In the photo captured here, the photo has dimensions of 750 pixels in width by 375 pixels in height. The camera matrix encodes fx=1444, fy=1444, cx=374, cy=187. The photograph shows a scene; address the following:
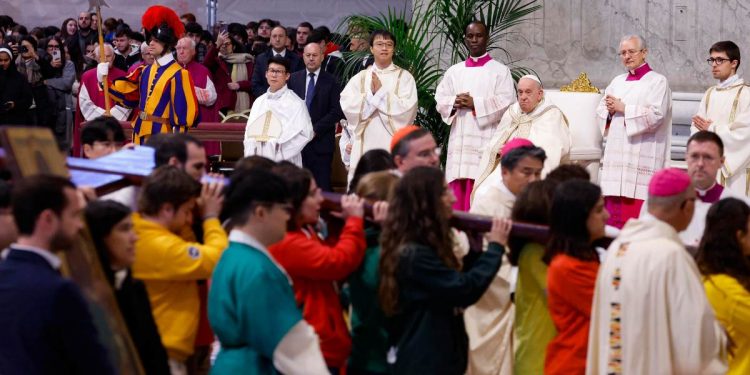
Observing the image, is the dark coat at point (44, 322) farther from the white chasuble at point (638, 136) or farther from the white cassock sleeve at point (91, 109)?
the white cassock sleeve at point (91, 109)

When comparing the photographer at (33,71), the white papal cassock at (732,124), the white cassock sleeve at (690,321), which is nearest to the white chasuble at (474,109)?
the white papal cassock at (732,124)

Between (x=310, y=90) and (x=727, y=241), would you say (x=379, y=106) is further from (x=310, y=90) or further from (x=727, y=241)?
(x=727, y=241)

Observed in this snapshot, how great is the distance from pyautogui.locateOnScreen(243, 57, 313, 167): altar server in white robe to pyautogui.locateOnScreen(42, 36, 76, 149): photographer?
20.3 ft

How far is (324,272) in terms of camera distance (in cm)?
576

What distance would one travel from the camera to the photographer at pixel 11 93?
53.7 feet

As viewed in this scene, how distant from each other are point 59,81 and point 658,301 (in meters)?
13.8

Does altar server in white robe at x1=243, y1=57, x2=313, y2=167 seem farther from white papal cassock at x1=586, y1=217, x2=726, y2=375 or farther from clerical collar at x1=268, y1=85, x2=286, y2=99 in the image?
white papal cassock at x1=586, y1=217, x2=726, y2=375

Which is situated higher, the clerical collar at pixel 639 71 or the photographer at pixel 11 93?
the clerical collar at pixel 639 71

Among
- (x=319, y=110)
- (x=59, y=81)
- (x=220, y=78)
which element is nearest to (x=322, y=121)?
(x=319, y=110)

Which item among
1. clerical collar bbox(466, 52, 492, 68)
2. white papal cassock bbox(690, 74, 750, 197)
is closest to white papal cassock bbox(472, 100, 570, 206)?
clerical collar bbox(466, 52, 492, 68)

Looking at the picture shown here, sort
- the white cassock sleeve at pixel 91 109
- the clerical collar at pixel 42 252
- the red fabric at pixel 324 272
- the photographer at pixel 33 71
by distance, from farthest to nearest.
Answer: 1. the photographer at pixel 33 71
2. the white cassock sleeve at pixel 91 109
3. the red fabric at pixel 324 272
4. the clerical collar at pixel 42 252

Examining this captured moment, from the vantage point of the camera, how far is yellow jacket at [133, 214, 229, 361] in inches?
231

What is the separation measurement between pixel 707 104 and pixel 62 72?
9.55m

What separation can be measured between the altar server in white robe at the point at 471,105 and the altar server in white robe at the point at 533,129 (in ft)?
2.79
